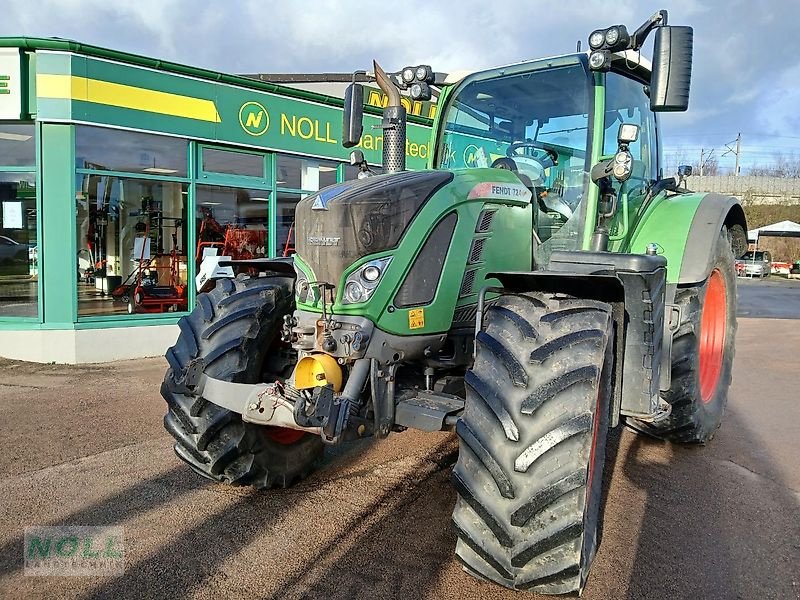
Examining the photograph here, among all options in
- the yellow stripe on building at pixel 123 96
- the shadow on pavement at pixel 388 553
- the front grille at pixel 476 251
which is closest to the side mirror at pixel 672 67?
the front grille at pixel 476 251

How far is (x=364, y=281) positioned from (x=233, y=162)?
22.7 ft

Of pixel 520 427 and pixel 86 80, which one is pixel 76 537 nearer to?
pixel 520 427

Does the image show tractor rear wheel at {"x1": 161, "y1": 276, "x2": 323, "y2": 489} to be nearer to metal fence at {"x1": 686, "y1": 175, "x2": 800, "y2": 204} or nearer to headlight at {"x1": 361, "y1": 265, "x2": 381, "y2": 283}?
headlight at {"x1": 361, "y1": 265, "x2": 381, "y2": 283}

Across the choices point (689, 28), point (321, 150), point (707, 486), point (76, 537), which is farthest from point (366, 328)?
point (321, 150)

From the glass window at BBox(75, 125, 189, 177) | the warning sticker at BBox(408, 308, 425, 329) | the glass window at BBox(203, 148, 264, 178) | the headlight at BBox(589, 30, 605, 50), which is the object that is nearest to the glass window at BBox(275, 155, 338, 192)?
the glass window at BBox(203, 148, 264, 178)

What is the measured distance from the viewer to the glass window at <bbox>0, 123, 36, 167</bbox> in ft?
26.6

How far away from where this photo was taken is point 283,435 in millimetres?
4055

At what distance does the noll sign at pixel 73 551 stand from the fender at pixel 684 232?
3.49m

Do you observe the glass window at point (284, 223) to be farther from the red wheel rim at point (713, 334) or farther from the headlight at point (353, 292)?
the headlight at point (353, 292)

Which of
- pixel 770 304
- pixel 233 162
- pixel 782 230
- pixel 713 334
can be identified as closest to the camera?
pixel 713 334

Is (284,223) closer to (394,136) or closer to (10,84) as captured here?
(10,84)

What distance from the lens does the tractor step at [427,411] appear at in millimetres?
3010

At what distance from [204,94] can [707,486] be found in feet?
25.0

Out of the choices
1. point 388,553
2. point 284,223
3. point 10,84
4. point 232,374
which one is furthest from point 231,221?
point 388,553
